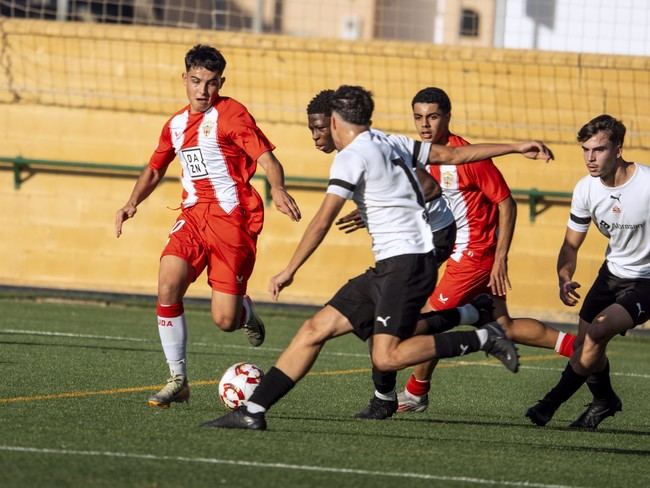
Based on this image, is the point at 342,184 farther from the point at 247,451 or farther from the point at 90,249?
the point at 90,249

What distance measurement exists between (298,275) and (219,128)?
8.21 metres

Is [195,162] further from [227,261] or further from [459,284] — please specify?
[459,284]

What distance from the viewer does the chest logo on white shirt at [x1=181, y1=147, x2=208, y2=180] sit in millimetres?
9164

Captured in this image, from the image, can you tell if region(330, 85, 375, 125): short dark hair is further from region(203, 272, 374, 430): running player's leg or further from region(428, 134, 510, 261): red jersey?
region(428, 134, 510, 261): red jersey

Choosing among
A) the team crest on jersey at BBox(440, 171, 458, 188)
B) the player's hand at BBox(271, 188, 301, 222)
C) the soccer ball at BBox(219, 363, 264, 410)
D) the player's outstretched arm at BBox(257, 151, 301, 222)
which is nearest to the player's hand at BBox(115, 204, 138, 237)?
the player's outstretched arm at BBox(257, 151, 301, 222)

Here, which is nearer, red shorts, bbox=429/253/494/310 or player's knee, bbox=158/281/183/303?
player's knee, bbox=158/281/183/303

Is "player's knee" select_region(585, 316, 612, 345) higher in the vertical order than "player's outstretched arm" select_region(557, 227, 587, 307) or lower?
lower

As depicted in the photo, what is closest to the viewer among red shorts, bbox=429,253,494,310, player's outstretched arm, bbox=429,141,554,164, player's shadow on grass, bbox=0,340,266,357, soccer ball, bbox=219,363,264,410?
player's outstretched arm, bbox=429,141,554,164

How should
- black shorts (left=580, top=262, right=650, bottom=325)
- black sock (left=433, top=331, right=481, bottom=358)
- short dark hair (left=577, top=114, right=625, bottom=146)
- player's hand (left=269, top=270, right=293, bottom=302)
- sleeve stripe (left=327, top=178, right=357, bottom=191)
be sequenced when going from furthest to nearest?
black shorts (left=580, top=262, right=650, bottom=325) < short dark hair (left=577, top=114, right=625, bottom=146) < black sock (left=433, top=331, right=481, bottom=358) < sleeve stripe (left=327, top=178, right=357, bottom=191) < player's hand (left=269, top=270, right=293, bottom=302)

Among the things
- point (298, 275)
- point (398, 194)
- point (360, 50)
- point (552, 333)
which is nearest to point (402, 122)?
point (360, 50)

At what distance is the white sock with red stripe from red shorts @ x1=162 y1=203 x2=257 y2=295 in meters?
0.33

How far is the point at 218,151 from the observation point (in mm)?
9148

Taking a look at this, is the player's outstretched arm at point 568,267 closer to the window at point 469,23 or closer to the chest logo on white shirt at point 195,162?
the chest logo on white shirt at point 195,162

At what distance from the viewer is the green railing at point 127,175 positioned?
16.8 meters
